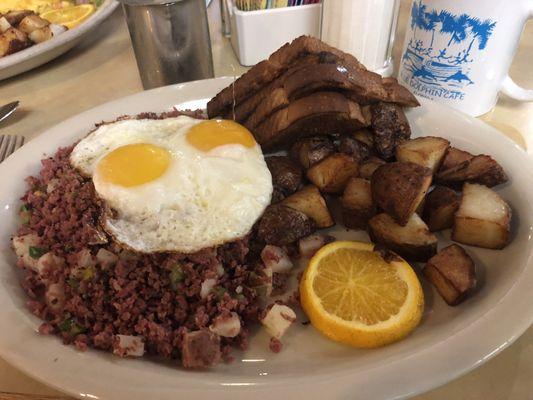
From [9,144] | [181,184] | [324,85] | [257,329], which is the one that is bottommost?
[257,329]

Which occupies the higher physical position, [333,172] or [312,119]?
[312,119]

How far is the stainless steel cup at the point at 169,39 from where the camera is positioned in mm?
2129

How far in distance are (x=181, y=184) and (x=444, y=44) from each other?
1.21 meters

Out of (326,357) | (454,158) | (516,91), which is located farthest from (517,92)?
(326,357)

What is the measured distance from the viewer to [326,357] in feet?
4.04

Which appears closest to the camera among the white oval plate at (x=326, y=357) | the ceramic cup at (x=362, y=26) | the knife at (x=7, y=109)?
the white oval plate at (x=326, y=357)

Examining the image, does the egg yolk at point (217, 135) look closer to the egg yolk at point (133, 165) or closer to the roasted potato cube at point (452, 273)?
the egg yolk at point (133, 165)

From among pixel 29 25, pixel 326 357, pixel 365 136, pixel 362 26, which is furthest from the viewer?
pixel 29 25

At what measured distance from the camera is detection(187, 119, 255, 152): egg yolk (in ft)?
5.47

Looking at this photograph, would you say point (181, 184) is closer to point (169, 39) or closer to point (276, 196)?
point (276, 196)

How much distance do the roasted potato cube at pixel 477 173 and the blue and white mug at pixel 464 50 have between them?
1.70ft

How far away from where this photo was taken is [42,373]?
3.56ft

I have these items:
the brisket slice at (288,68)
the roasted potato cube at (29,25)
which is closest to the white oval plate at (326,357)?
the brisket slice at (288,68)

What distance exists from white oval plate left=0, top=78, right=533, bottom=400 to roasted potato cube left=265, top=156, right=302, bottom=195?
1.77ft
